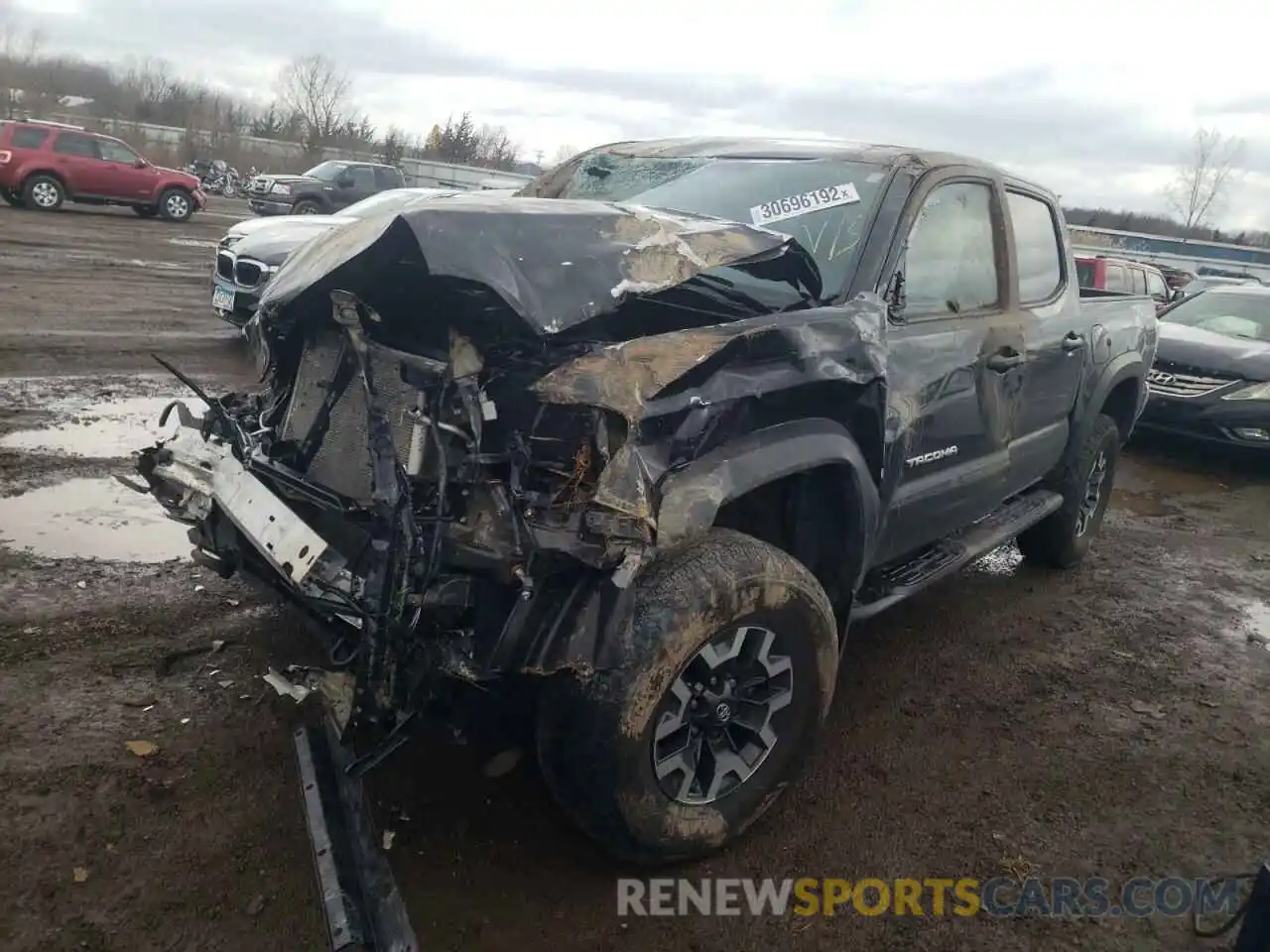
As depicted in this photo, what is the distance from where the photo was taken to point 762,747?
2.83 m

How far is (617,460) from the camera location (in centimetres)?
229

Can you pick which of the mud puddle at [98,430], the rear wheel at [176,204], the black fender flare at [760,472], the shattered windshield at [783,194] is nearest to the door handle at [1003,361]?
the shattered windshield at [783,194]

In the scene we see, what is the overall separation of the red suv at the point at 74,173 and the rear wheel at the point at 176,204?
0.07 feet

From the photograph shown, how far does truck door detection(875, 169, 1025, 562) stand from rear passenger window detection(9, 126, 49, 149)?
20462 millimetres

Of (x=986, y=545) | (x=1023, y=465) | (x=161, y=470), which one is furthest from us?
(x=1023, y=465)

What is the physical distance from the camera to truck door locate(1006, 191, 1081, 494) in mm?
4258

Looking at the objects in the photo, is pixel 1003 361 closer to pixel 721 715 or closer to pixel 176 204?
pixel 721 715

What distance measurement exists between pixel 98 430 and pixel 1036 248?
5502 millimetres

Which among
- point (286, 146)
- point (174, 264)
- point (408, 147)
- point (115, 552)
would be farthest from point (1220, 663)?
point (408, 147)

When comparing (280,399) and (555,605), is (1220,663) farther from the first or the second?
(280,399)

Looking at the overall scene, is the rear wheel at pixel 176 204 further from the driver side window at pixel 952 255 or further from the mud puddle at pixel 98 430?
the driver side window at pixel 952 255

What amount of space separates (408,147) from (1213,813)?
5059 centimetres

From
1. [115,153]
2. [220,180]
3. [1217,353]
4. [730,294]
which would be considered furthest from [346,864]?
[220,180]

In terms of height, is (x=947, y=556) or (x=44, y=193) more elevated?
(x=44, y=193)
